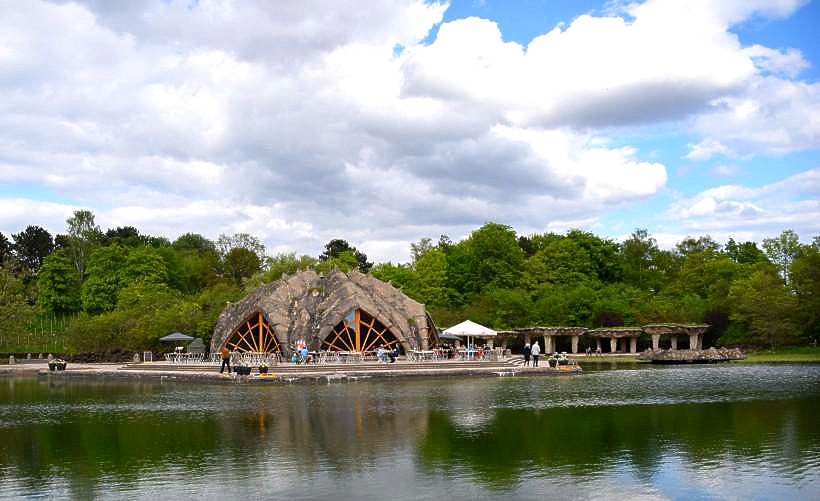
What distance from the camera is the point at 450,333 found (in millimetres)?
49781

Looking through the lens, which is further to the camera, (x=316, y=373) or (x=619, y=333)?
(x=619, y=333)

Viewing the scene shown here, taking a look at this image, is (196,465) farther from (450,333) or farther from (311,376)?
(450,333)

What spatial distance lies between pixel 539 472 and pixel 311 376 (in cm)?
2379

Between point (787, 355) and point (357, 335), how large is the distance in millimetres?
33923

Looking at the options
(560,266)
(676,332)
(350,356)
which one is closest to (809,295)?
(676,332)

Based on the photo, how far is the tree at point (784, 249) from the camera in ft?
277

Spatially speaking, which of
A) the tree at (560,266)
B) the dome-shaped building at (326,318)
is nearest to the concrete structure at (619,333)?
the tree at (560,266)

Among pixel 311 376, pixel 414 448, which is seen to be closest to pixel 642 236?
pixel 311 376

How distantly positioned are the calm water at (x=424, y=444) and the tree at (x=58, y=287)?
65.3 metres

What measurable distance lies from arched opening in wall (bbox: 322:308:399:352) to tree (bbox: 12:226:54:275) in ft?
267

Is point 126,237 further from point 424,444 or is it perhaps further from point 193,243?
point 424,444

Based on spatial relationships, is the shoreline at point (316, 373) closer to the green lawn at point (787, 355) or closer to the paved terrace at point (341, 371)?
the paved terrace at point (341, 371)

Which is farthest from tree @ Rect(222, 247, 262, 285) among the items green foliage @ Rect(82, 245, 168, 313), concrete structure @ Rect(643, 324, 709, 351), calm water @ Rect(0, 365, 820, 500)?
calm water @ Rect(0, 365, 820, 500)

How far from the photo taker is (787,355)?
192 ft
